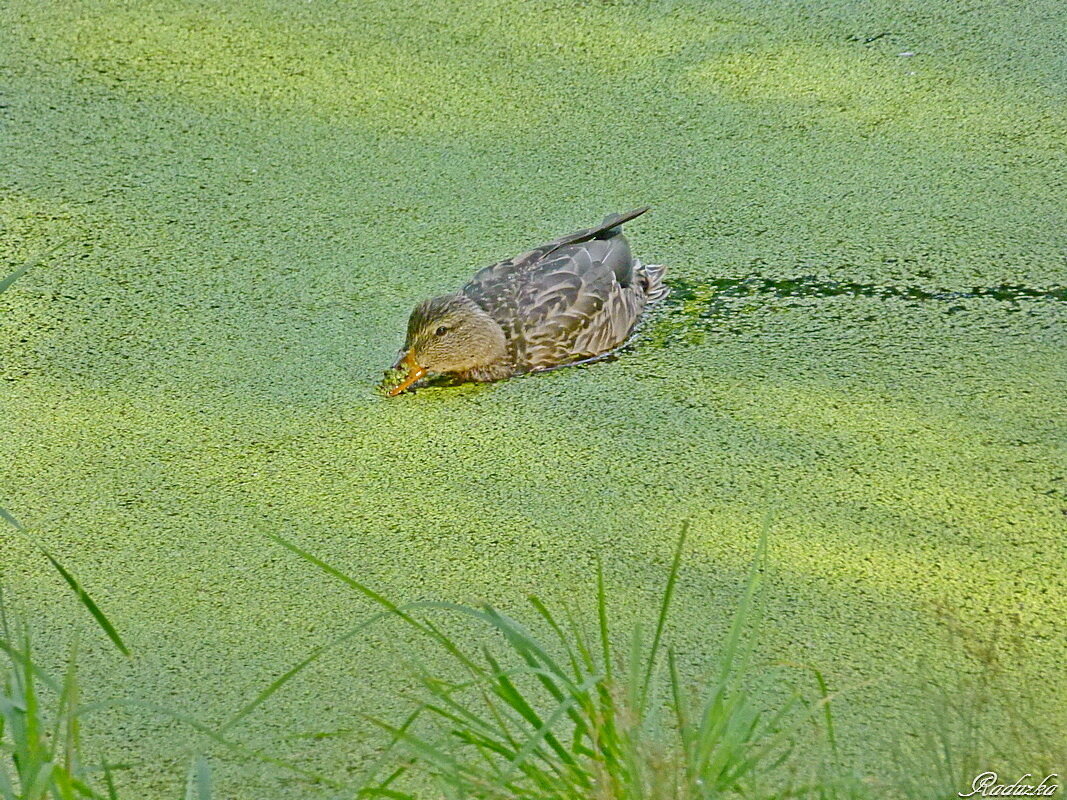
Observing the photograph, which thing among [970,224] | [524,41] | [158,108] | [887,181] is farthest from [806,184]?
[158,108]

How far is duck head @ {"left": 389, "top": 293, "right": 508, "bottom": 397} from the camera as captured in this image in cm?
220

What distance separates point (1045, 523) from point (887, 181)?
112 centimetres

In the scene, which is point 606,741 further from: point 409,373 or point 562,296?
point 562,296

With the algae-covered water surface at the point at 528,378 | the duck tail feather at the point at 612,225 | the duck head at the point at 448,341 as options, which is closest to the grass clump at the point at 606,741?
the algae-covered water surface at the point at 528,378

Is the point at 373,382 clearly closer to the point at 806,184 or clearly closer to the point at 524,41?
the point at 806,184

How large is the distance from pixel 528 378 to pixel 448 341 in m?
0.19

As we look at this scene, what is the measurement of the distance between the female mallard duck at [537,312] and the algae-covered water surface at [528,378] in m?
0.05

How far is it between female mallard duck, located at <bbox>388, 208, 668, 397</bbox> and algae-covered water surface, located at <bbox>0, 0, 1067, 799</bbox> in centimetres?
5

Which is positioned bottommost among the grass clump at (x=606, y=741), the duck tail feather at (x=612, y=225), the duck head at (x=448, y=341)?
the grass clump at (x=606, y=741)

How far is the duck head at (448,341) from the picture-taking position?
220 centimetres

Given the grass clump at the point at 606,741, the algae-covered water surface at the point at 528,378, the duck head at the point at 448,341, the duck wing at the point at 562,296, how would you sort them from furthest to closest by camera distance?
the duck wing at the point at 562,296 → the duck head at the point at 448,341 → the algae-covered water surface at the point at 528,378 → the grass clump at the point at 606,741

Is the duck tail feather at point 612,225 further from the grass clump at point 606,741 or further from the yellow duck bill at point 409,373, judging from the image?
the grass clump at point 606,741

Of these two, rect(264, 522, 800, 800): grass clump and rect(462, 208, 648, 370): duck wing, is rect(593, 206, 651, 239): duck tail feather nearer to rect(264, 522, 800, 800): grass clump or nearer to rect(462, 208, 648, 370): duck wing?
rect(462, 208, 648, 370): duck wing

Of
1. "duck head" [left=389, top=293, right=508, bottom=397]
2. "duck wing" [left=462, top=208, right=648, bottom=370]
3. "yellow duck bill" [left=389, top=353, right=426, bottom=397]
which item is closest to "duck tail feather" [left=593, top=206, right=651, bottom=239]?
"duck wing" [left=462, top=208, right=648, bottom=370]
